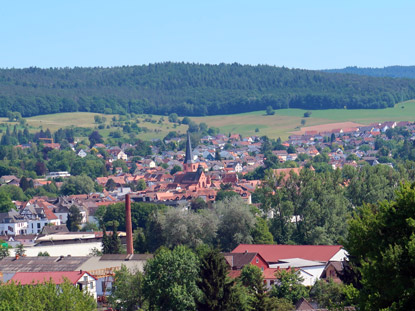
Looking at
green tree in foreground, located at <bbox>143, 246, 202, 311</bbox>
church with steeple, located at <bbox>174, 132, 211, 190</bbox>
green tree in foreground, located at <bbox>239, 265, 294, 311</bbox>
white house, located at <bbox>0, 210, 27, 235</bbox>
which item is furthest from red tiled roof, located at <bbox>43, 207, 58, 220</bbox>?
green tree in foreground, located at <bbox>143, 246, 202, 311</bbox>

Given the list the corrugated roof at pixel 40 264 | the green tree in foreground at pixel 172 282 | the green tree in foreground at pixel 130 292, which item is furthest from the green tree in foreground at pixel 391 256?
the corrugated roof at pixel 40 264

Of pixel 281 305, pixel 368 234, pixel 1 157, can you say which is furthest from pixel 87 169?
pixel 368 234

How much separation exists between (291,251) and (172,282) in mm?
20512

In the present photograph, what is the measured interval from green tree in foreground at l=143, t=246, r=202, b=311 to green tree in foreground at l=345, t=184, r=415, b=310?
698 inches

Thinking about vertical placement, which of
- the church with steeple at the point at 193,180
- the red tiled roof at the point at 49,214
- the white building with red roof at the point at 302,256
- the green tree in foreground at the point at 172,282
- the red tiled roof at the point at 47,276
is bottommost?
the church with steeple at the point at 193,180

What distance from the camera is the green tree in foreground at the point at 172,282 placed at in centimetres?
4331

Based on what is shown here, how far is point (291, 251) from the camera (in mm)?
63719

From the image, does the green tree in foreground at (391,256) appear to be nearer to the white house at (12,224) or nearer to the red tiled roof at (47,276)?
the red tiled roof at (47,276)

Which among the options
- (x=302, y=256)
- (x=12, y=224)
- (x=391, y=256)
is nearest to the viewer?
(x=391, y=256)

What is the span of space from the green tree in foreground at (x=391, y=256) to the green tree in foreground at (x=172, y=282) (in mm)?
17720

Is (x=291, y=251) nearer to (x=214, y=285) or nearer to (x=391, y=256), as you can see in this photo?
(x=214, y=285)

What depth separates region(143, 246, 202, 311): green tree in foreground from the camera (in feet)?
142

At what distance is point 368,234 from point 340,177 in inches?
2151

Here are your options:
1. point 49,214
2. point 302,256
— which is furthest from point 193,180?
point 302,256
